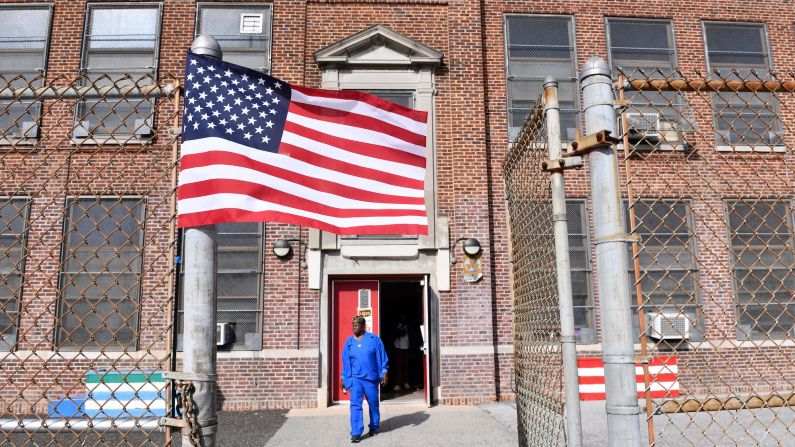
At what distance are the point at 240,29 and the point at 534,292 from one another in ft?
34.8

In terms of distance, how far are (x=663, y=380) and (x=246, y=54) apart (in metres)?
10.6

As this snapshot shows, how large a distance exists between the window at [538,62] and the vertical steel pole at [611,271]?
9.73 m

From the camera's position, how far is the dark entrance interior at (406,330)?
40.6 feet

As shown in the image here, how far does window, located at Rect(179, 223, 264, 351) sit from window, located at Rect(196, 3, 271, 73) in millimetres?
3620

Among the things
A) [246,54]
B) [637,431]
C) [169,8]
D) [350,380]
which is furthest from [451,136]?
[637,431]

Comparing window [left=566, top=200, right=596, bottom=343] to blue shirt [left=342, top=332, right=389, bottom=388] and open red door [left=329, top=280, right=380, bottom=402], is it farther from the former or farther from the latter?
blue shirt [left=342, top=332, right=389, bottom=388]

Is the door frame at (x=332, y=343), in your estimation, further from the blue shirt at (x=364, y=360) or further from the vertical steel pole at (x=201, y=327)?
the vertical steel pole at (x=201, y=327)

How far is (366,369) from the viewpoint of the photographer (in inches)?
313

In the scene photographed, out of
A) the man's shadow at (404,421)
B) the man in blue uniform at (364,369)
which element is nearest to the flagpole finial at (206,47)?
the man in blue uniform at (364,369)

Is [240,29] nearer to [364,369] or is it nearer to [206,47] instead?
[364,369]

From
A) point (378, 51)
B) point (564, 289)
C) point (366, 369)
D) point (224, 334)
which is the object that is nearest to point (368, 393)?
point (366, 369)

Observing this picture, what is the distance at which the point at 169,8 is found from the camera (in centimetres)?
1174

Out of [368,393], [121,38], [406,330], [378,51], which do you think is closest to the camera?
[368,393]

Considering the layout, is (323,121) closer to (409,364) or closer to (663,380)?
(663,380)
